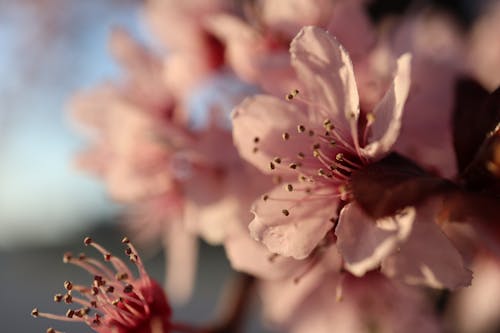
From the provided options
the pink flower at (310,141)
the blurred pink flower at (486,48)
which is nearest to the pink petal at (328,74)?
the pink flower at (310,141)

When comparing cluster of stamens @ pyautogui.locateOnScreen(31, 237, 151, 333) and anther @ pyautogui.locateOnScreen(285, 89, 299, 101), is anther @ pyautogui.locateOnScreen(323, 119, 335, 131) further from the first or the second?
cluster of stamens @ pyautogui.locateOnScreen(31, 237, 151, 333)

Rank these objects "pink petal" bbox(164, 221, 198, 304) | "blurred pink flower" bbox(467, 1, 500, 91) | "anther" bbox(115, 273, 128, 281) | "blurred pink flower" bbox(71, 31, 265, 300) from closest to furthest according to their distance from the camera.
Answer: "anther" bbox(115, 273, 128, 281) < "blurred pink flower" bbox(71, 31, 265, 300) < "blurred pink flower" bbox(467, 1, 500, 91) < "pink petal" bbox(164, 221, 198, 304)

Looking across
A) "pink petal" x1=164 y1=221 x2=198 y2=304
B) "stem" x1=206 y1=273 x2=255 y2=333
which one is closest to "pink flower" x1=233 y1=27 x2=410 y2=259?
"stem" x1=206 y1=273 x2=255 y2=333

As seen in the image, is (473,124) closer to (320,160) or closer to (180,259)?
(320,160)

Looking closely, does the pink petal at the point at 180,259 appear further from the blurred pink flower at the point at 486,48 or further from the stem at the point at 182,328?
the blurred pink flower at the point at 486,48

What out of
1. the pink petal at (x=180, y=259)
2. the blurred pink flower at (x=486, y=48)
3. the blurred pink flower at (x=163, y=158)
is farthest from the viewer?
the pink petal at (x=180, y=259)

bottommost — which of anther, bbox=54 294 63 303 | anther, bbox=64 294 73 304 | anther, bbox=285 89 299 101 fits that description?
anther, bbox=285 89 299 101

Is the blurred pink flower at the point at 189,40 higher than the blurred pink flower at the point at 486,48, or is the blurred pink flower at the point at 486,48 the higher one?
the blurred pink flower at the point at 189,40
